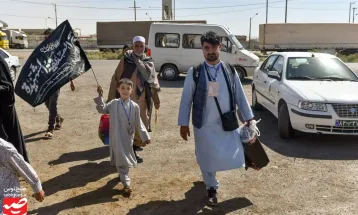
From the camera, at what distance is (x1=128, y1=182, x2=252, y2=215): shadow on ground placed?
4016 mm

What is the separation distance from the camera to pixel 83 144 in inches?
261

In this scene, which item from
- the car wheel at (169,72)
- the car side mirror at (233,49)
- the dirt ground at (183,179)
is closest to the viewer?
the dirt ground at (183,179)

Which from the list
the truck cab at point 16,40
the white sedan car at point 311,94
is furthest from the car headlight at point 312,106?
the truck cab at point 16,40

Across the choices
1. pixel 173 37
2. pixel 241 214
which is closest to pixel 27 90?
pixel 241 214

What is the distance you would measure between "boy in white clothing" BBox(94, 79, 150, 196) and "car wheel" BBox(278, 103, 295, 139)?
3.20 meters

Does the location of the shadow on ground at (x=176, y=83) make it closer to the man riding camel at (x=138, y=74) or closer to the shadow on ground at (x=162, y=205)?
the man riding camel at (x=138, y=74)

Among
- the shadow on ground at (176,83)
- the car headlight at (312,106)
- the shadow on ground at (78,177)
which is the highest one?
the car headlight at (312,106)

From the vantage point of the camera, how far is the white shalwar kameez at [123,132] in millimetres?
4316

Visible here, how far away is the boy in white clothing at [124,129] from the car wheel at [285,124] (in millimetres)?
3200

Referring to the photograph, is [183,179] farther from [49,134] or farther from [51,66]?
[49,134]

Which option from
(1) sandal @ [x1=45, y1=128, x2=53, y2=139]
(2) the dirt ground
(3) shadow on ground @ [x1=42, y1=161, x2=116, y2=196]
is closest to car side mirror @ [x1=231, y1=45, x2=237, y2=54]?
(2) the dirt ground

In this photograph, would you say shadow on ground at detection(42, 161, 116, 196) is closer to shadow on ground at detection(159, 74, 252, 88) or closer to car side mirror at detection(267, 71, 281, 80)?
car side mirror at detection(267, 71, 281, 80)

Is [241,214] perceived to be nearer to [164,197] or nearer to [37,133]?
[164,197]

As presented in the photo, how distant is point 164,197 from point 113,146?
0.84 metres
